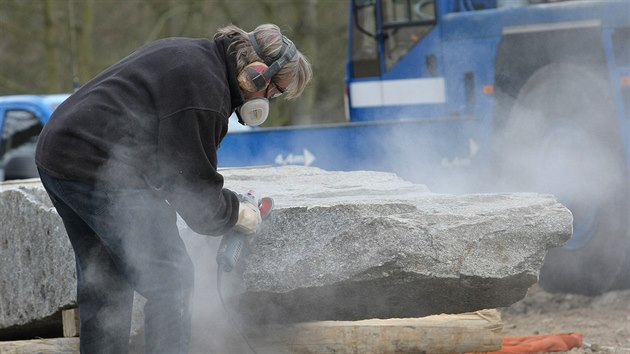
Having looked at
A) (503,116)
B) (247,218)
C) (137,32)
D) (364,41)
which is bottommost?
(247,218)

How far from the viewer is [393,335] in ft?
13.7

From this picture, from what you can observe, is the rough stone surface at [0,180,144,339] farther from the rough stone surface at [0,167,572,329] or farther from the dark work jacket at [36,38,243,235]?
the dark work jacket at [36,38,243,235]

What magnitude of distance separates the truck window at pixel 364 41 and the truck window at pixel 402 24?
0.17 m

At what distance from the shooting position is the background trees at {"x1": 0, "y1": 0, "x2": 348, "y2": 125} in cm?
1494

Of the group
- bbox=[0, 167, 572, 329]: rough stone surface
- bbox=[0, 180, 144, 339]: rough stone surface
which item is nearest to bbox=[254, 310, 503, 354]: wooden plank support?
bbox=[0, 167, 572, 329]: rough stone surface

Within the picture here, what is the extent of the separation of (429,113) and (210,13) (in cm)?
887

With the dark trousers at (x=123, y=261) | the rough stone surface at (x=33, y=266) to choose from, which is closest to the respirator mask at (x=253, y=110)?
the dark trousers at (x=123, y=261)

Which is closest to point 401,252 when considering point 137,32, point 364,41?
point 364,41

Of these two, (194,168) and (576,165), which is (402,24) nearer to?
(576,165)

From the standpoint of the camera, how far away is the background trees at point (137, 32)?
49.0ft

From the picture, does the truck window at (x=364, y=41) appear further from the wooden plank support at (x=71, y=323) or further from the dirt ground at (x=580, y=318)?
the wooden plank support at (x=71, y=323)

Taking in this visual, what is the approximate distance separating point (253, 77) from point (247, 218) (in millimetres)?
538

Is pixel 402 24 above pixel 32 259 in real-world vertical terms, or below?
above

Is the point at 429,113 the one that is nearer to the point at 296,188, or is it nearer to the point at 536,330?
the point at 536,330
